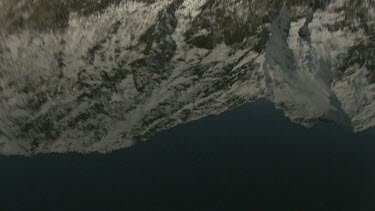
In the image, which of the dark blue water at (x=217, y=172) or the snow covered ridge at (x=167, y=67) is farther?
the snow covered ridge at (x=167, y=67)

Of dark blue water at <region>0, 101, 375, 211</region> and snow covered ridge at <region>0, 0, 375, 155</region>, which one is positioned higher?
snow covered ridge at <region>0, 0, 375, 155</region>

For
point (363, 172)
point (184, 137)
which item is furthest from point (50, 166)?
point (363, 172)

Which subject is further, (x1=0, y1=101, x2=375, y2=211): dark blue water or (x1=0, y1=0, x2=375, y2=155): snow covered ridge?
(x1=0, y1=0, x2=375, y2=155): snow covered ridge

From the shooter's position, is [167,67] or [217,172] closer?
[217,172]

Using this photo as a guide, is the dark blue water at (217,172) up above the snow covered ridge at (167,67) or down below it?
below

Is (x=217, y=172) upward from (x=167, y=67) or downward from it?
downward
